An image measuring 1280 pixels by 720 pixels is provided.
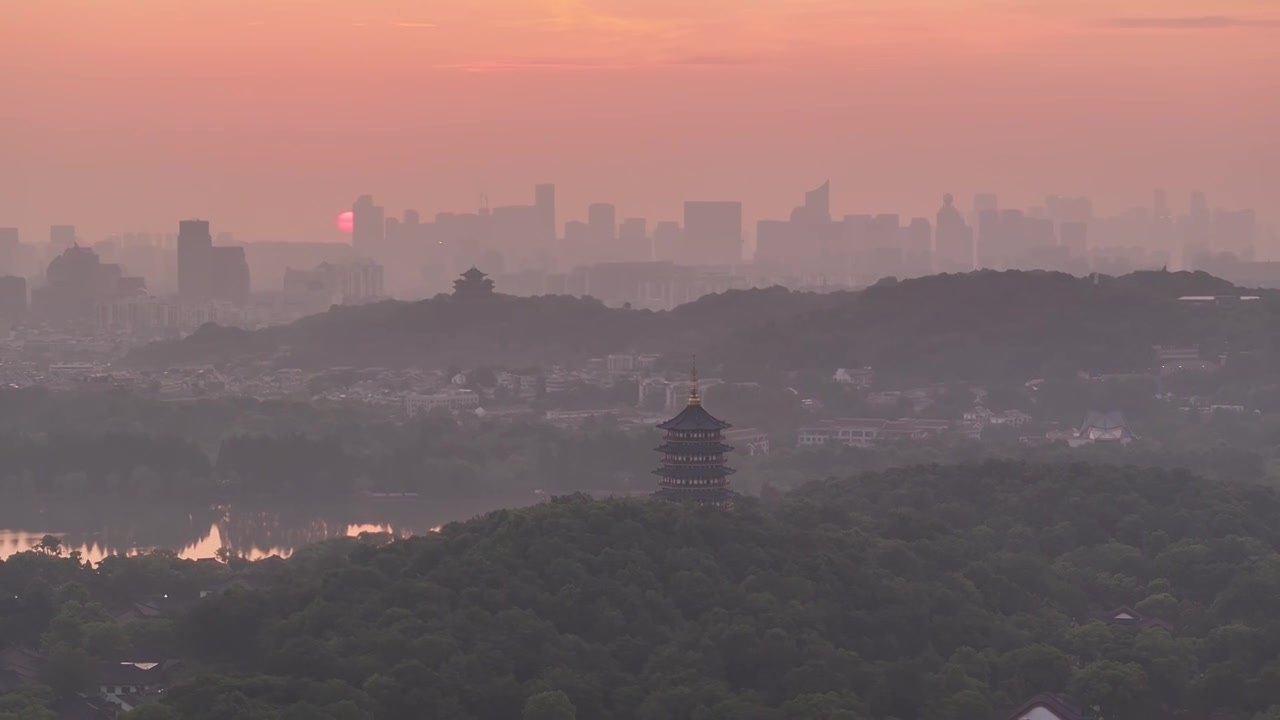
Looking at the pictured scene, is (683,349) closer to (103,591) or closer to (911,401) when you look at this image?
(911,401)

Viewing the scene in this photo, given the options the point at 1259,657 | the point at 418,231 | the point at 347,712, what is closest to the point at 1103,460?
the point at 1259,657

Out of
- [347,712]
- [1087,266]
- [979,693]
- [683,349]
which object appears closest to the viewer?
[347,712]

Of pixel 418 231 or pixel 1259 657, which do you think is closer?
pixel 1259 657

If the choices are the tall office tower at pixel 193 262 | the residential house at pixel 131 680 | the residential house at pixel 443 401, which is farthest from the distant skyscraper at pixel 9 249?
the residential house at pixel 131 680

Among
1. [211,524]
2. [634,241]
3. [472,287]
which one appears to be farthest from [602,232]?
[211,524]

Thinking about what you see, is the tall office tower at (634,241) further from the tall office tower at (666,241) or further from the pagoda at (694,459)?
the pagoda at (694,459)

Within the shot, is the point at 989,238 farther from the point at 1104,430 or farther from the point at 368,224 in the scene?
the point at 1104,430
